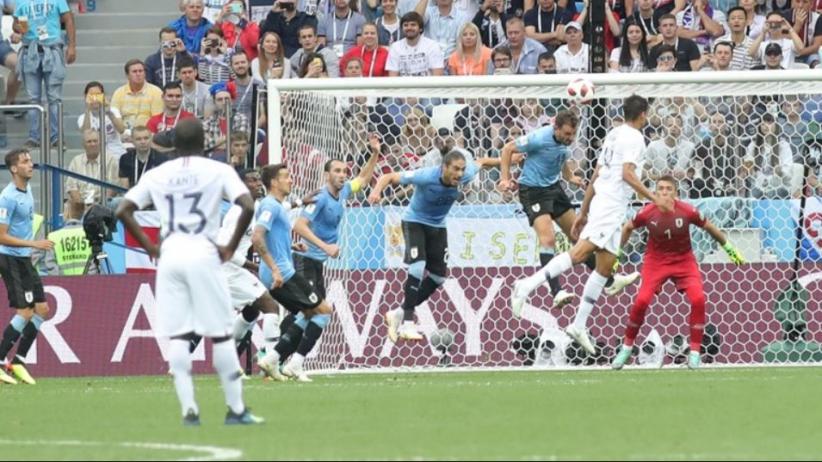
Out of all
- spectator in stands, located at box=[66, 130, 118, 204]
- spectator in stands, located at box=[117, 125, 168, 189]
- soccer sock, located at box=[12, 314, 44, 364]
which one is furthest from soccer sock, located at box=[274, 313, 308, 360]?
spectator in stands, located at box=[117, 125, 168, 189]

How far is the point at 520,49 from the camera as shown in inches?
902

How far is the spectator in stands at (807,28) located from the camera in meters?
22.6

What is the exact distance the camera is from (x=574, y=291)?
19.8m

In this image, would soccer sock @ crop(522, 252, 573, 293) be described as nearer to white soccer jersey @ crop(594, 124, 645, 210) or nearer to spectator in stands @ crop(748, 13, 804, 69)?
white soccer jersey @ crop(594, 124, 645, 210)

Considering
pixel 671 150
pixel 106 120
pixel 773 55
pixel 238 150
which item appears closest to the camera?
pixel 671 150

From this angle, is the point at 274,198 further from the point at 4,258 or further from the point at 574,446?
the point at 574,446

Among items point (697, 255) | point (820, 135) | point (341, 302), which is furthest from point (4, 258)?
point (820, 135)

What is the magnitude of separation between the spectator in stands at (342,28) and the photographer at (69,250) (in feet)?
15.1

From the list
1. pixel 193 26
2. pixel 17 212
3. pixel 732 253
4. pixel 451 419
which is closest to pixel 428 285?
pixel 732 253

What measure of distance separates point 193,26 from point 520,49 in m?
5.14

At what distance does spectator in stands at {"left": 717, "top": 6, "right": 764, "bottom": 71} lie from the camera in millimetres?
22422

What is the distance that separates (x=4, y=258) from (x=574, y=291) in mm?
6257

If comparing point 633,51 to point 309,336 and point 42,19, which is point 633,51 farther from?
point 42,19

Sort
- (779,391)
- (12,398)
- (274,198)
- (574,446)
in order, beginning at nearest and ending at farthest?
(574,446) → (779,391) → (12,398) → (274,198)
